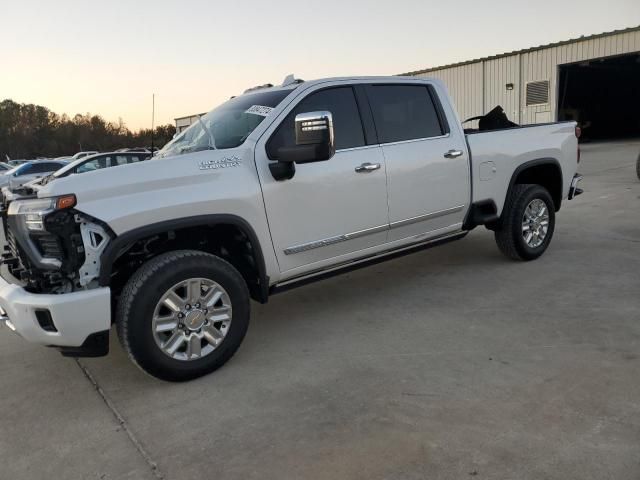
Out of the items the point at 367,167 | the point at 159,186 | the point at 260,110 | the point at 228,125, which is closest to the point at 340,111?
the point at 367,167

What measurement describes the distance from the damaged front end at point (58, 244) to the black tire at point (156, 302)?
265 millimetres

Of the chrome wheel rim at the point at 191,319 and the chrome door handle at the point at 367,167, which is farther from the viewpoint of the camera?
the chrome door handle at the point at 367,167

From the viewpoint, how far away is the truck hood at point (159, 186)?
3.06m

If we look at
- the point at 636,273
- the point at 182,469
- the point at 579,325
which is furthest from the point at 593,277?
the point at 182,469

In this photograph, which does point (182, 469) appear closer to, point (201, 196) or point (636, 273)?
point (201, 196)

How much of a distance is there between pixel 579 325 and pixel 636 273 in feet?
5.44

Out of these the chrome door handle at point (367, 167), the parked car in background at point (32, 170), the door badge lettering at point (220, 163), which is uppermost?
the door badge lettering at point (220, 163)

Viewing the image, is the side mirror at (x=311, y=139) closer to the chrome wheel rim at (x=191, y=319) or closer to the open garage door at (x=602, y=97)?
the chrome wheel rim at (x=191, y=319)

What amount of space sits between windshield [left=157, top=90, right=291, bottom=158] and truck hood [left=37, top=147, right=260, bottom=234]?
0.30 metres

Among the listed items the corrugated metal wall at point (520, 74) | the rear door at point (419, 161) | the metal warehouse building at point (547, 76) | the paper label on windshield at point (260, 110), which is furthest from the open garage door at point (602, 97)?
the paper label on windshield at point (260, 110)

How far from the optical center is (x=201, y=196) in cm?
337

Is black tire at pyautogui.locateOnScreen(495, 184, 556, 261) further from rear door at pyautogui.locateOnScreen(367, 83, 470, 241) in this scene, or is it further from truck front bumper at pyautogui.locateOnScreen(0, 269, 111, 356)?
truck front bumper at pyautogui.locateOnScreen(0, 269, 111, 356)

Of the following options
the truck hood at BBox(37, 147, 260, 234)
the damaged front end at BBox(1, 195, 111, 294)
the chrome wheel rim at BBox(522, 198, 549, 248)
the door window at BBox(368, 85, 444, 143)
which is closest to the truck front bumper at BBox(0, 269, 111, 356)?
the damaged front end at BBox(1, 195, 111, 294)

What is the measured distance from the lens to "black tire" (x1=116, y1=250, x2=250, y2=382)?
124 inches
